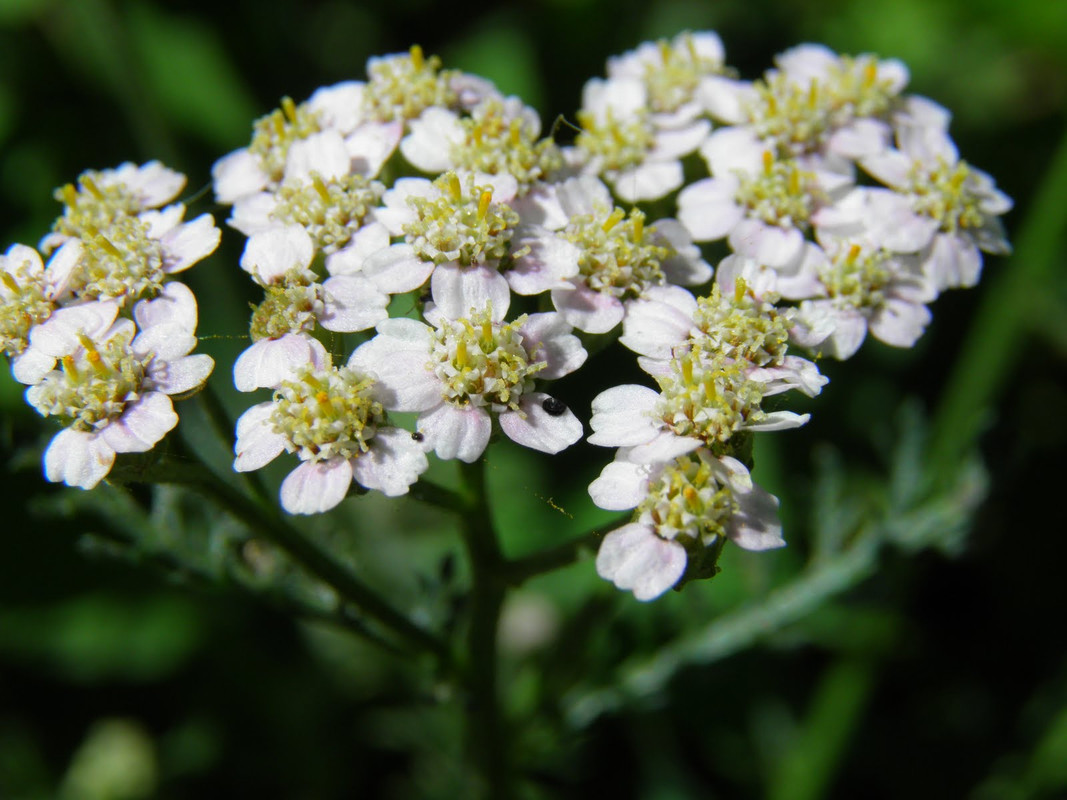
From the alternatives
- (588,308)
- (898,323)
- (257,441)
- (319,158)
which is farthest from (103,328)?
(898,323)

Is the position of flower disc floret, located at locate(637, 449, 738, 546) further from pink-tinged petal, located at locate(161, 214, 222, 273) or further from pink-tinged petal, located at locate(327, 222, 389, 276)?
pink-tinged petal, located at locate(161, 214, 222, 273)

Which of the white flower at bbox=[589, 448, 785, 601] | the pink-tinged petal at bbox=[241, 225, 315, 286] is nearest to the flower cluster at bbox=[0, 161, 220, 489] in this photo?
the pink-tinged petal at bbox=[241, 225, 315, 286]

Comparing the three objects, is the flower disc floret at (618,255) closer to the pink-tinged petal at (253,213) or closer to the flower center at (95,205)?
the pink-tinged petal at (253,213)

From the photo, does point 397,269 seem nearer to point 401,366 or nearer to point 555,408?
point 401,366

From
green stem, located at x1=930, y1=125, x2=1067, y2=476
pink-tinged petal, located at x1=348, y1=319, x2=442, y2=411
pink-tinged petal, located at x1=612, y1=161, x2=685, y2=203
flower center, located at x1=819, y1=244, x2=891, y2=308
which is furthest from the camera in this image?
green stem, located at x1=930, y1=125, x2=1067, y2=476

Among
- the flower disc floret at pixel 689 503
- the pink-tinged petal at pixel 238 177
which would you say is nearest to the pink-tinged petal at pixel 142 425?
the pink-tinged petal at pixel 238 177

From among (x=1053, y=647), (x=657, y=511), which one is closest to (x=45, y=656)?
(x=657, y=511)

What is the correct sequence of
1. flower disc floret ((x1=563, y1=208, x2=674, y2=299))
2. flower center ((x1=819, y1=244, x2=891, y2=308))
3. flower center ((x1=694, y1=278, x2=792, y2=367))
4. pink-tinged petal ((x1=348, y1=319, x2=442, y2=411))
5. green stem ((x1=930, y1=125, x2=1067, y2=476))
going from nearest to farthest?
pink-tinged petal ((x1=348, y1=319, x2=442, y2=411))
flower center ((x1=694, y1=278, x2=792, y2=367))
flower disc floret ((x1=563, y1=208, x2=674, y2=299))
flower center ((x1=819, y1=244, x2=891, y2=308))
green stem ((x1=930, y1=125, x2=1067, y2=476))
